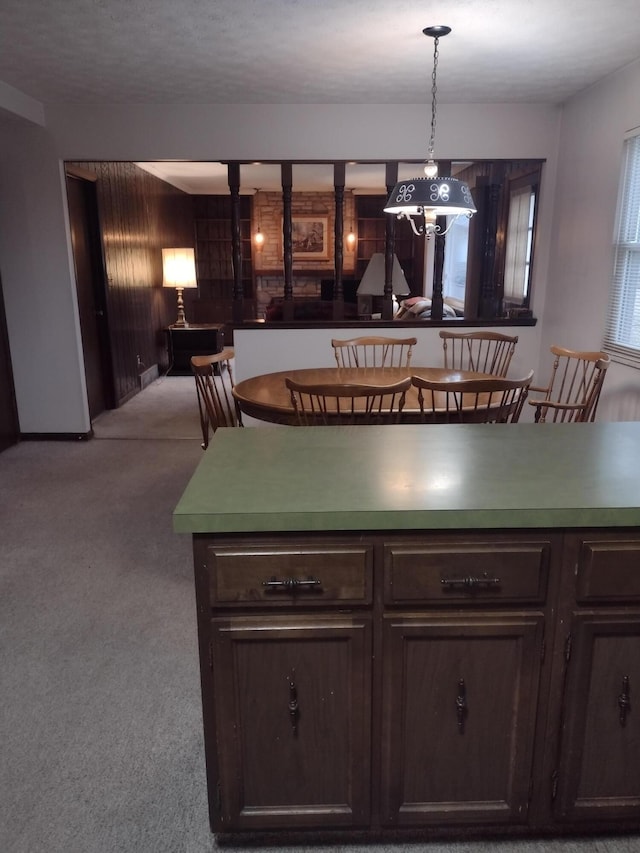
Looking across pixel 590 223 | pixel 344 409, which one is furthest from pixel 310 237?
pixel 344 409

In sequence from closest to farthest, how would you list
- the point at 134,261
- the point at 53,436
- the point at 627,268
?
1. the point at 627,268
2. the point at 53,436
3. the point at 134,261

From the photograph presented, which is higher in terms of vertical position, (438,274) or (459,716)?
(438,274)

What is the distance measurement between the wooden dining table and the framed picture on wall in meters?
6.65

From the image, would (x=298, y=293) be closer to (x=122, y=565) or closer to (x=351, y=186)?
(x=351, y=186)

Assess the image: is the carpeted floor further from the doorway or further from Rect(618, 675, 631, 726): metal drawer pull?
the doorway

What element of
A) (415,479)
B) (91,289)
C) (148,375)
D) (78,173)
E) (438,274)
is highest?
(78,173)

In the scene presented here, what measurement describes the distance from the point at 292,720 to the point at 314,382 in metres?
2.16

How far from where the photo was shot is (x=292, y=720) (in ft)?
4.58

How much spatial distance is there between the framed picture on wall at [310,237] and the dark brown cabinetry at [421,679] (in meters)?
9.03

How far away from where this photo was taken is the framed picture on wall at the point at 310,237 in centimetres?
980

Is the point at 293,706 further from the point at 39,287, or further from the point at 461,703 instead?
the point at 39,287

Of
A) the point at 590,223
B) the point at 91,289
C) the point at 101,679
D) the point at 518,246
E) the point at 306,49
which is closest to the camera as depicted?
the point at 101,679

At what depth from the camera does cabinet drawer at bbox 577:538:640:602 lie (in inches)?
51.1

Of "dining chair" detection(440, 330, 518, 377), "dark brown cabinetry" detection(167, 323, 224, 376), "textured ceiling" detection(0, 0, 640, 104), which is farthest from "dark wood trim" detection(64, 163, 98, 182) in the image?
"dining chair" detection(440, 330, 518, 377)
